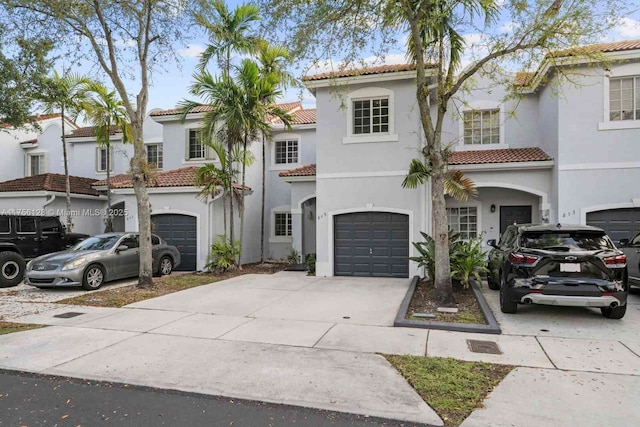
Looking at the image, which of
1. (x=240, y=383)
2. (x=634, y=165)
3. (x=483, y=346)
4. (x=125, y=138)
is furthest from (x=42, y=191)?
(x=634, y=165)

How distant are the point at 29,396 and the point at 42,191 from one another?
15.7 metres

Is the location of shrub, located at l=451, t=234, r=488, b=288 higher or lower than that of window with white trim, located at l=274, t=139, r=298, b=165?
lower

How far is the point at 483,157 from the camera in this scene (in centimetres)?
1326

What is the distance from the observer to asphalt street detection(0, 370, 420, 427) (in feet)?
12.5

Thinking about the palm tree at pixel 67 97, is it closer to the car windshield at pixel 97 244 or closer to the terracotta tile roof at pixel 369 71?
the car windshield at pixel 97 244

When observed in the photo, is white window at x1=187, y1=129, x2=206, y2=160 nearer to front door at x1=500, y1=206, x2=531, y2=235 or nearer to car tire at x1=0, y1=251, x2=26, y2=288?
car tire at x1=0, y1=251, x2=26, y2=288

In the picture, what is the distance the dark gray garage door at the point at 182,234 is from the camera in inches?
628

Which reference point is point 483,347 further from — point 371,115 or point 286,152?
point 286,152

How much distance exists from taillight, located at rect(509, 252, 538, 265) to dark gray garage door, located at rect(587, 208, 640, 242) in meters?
5.94

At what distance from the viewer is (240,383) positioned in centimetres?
467

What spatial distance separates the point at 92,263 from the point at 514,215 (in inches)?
523

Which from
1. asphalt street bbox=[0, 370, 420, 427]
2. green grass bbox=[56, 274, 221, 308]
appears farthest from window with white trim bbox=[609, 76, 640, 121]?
green grass bbox=[56, 274, 221, 308]

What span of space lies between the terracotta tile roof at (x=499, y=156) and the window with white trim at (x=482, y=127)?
55cm

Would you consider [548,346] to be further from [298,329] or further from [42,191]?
[42,191]
